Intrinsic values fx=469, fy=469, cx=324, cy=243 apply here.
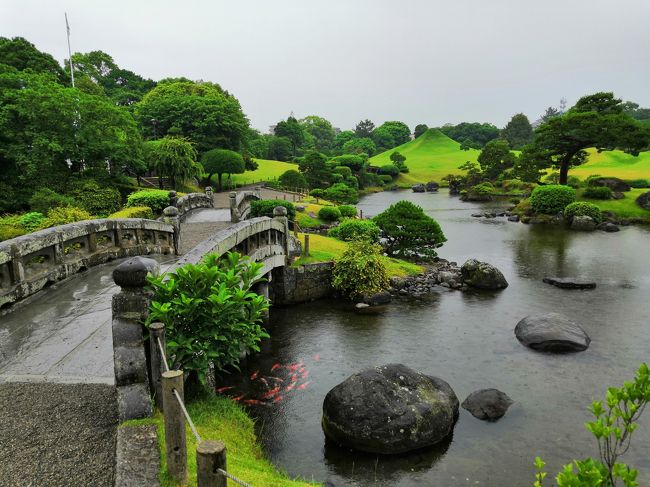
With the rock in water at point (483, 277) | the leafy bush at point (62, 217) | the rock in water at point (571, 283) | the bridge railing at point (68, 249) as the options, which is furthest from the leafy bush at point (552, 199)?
the leafy bush at point (62, 217)

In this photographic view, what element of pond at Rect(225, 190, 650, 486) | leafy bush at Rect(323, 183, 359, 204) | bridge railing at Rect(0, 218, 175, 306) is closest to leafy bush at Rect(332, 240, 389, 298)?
pond at Rect(225, 190, 650, 486)

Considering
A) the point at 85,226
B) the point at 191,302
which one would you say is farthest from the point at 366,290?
the point at 191,302

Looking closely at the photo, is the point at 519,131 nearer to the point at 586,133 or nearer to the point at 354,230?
the point at 586,133

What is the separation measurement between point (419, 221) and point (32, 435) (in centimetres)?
2628

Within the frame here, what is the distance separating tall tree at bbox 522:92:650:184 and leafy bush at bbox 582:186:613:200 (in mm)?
3459

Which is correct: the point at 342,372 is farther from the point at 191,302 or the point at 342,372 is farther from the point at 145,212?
the point at 145,212

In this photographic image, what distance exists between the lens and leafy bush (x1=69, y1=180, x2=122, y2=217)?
107 feet

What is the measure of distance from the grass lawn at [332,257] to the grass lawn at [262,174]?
40759 millimetres

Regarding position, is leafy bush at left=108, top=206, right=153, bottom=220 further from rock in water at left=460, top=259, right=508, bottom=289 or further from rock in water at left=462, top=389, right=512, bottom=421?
rock in water at left=462, top=389, right=512, bottom=421

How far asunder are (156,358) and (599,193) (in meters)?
57.4

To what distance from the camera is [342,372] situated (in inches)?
639

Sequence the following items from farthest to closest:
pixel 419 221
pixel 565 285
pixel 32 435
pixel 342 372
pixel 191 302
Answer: pixel 419 221 < pixel 565 285 < pixel 342 372 < pixel 191 302 < pixel 32 435

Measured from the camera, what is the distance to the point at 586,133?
164 ft

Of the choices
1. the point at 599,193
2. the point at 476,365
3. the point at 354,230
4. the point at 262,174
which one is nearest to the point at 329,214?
the point at 354,230
